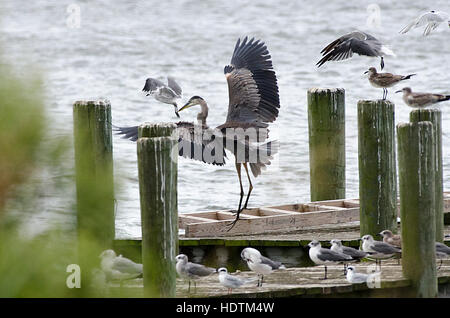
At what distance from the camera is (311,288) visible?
6.91 meters

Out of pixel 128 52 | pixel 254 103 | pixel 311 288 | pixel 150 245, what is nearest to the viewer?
pixel 150 245

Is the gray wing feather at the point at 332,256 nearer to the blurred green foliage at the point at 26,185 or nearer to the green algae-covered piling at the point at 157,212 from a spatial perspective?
the green algae-covered piling at the point at 157,212

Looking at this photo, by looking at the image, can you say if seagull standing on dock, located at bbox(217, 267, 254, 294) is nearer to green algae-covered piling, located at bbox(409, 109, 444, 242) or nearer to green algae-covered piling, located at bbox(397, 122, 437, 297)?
green algae-covered piling, located at bbox(397, 122, 437, 297)

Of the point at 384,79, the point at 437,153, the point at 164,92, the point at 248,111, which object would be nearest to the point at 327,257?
the point at 437,153

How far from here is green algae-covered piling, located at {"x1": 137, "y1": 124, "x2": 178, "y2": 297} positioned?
6314 mm

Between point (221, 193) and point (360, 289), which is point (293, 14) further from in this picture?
point (360, 289)

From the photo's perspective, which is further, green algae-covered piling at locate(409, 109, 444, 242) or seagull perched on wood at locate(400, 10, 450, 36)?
seagull perched on wood at locate(400, 10, 450, 36)

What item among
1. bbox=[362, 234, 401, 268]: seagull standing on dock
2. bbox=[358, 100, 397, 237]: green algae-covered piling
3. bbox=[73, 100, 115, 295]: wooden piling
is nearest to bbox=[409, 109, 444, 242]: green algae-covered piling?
bbox=[358, 100, 397, 237]: green algae-covered piling

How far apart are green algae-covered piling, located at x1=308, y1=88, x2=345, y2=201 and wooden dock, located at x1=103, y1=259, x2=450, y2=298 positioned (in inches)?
94.8

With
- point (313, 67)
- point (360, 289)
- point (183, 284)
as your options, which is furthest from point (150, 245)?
point (313, 67)

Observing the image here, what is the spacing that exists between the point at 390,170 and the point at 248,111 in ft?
6.16

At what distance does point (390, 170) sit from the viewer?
8156mm

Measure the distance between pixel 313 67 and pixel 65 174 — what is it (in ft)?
69.1

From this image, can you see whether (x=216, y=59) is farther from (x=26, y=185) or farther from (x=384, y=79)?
(x=26, y=185)
